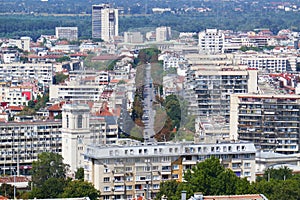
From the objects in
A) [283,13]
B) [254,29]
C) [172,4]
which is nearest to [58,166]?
[254,29]

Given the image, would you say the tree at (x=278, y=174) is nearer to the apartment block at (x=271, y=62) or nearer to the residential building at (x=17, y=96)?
the residential building at (x=17, y=96)

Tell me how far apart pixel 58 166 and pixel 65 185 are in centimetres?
269

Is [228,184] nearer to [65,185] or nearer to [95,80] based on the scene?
[65,185]

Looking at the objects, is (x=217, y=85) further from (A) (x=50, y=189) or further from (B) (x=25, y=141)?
(A) (x=50, y=189)

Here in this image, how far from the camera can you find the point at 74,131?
22688 millimetres

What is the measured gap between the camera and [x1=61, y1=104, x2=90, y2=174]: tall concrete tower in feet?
73.0

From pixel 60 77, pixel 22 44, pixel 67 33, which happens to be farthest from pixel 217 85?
pixel 67 33

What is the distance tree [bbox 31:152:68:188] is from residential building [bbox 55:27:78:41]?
45626mm

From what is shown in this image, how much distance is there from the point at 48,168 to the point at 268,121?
4774mm

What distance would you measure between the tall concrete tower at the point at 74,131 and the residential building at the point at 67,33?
4407 centimetres

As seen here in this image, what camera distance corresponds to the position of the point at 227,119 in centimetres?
2520

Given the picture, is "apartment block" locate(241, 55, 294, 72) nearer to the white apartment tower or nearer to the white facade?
the white facade

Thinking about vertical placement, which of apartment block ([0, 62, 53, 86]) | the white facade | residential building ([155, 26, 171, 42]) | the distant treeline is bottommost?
the distant treeline

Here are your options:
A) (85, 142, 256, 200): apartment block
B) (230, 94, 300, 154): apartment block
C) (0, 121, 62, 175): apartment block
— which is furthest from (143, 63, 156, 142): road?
(0, 121, 62, 175): apartment block
